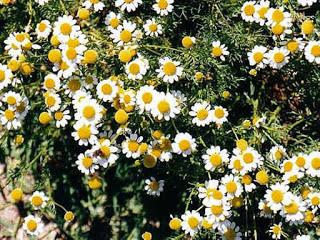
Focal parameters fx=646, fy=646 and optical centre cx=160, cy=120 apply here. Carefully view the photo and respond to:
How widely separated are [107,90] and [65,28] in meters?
0.42

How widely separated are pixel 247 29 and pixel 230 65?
26 centimetres

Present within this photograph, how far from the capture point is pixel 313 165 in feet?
11.3

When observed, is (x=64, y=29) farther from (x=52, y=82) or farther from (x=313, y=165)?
(x=313, y=165)

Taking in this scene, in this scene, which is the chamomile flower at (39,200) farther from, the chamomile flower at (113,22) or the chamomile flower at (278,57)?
the chamomile flower at (278,57)

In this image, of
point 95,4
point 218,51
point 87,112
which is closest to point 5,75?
point 87,112

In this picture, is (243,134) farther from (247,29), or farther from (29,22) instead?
(29,22)

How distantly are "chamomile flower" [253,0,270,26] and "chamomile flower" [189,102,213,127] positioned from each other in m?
0.55

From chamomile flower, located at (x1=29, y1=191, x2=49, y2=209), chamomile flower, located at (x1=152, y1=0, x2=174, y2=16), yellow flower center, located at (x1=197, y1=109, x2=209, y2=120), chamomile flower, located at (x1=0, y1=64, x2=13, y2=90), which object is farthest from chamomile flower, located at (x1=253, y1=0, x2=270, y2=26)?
chamomile flower, located at (x1=29, y1=191, x2=49, y2=209)

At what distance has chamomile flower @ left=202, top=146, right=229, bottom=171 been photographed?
3.45 m

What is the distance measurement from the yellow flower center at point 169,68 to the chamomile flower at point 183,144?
1.08 feet

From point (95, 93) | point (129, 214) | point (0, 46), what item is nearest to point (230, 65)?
point (95, 93)

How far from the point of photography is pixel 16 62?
3443 mm

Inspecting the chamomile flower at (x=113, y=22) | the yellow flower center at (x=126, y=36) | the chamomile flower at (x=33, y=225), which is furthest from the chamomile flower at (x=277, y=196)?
the chamomile flower at (x=33, y=225)

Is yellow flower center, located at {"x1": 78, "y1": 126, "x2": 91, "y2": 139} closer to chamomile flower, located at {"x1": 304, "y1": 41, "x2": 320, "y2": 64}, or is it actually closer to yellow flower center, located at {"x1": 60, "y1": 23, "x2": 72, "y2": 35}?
yellow flower center, located at {"x1": 60, "y1": 23, "x2": 72, "y2": 35}
